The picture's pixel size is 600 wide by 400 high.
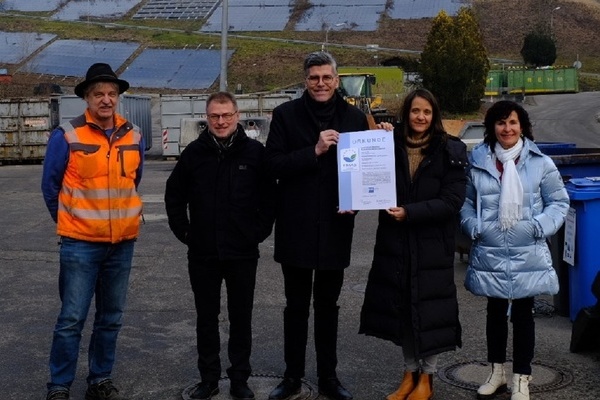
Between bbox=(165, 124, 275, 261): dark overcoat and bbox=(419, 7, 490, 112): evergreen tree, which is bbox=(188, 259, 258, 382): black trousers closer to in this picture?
bbox=(165, 124, 275, 261): dark overcoat

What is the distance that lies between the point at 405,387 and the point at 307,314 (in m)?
0.72

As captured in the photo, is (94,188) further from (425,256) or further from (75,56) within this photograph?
(75,56)

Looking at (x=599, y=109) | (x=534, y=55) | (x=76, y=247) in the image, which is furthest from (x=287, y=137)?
(x=534, y=55)

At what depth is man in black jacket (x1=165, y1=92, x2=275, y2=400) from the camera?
5.36 m

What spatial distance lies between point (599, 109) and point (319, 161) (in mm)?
45144

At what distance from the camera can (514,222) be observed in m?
5.25

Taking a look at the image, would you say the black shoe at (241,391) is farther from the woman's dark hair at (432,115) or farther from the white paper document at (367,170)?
the woman's dark hair at (432,115)

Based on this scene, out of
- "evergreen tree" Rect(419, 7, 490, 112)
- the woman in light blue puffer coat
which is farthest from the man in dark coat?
"evergreen tree" Rect(419, 7, 490, 112)

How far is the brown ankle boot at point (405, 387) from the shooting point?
5.36 metres

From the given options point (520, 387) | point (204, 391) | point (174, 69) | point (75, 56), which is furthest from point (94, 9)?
point (520, 387)

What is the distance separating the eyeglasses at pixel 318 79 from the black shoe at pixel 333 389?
70.1 inches

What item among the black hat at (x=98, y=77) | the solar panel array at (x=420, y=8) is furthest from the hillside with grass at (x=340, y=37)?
the black hat at (x=98, y=77)

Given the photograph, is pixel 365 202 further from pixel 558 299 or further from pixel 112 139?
pixel 558 299

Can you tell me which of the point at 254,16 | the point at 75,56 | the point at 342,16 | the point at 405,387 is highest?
the point at 254,16
